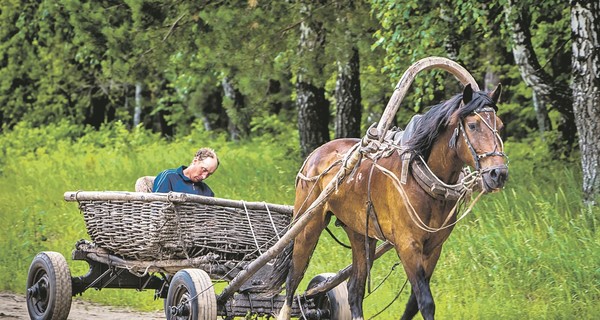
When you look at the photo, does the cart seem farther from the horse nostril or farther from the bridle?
the horse nostril

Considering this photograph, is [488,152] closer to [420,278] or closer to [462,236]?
[420,278]

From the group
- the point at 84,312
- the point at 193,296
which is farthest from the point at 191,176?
the point at 84,312

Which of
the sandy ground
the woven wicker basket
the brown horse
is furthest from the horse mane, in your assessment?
the sandy ground

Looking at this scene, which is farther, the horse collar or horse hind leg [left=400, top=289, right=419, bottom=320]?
horse hind leg [left=400, top=289, right=419, bottom=320]

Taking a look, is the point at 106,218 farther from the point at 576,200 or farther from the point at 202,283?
the point at 576,200

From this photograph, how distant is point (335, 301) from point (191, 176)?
168 centimetres

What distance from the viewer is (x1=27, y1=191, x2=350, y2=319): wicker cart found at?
8188mm

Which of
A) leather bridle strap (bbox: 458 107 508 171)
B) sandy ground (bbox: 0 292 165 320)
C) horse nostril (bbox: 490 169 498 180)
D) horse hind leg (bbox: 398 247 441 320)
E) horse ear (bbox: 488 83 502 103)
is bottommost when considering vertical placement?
sandy ground (bbox: 0 292 165 320)

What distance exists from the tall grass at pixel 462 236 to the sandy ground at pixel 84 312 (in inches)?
12.9

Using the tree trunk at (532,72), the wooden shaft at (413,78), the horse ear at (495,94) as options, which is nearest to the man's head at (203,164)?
the wooden shaft at (413,78)

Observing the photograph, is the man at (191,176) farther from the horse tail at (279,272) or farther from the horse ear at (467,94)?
the horse ear at (467,94)

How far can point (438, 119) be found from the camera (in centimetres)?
726

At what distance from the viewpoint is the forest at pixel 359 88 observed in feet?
33.9

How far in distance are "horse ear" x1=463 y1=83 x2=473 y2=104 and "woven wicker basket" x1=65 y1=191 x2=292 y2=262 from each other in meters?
2.28
